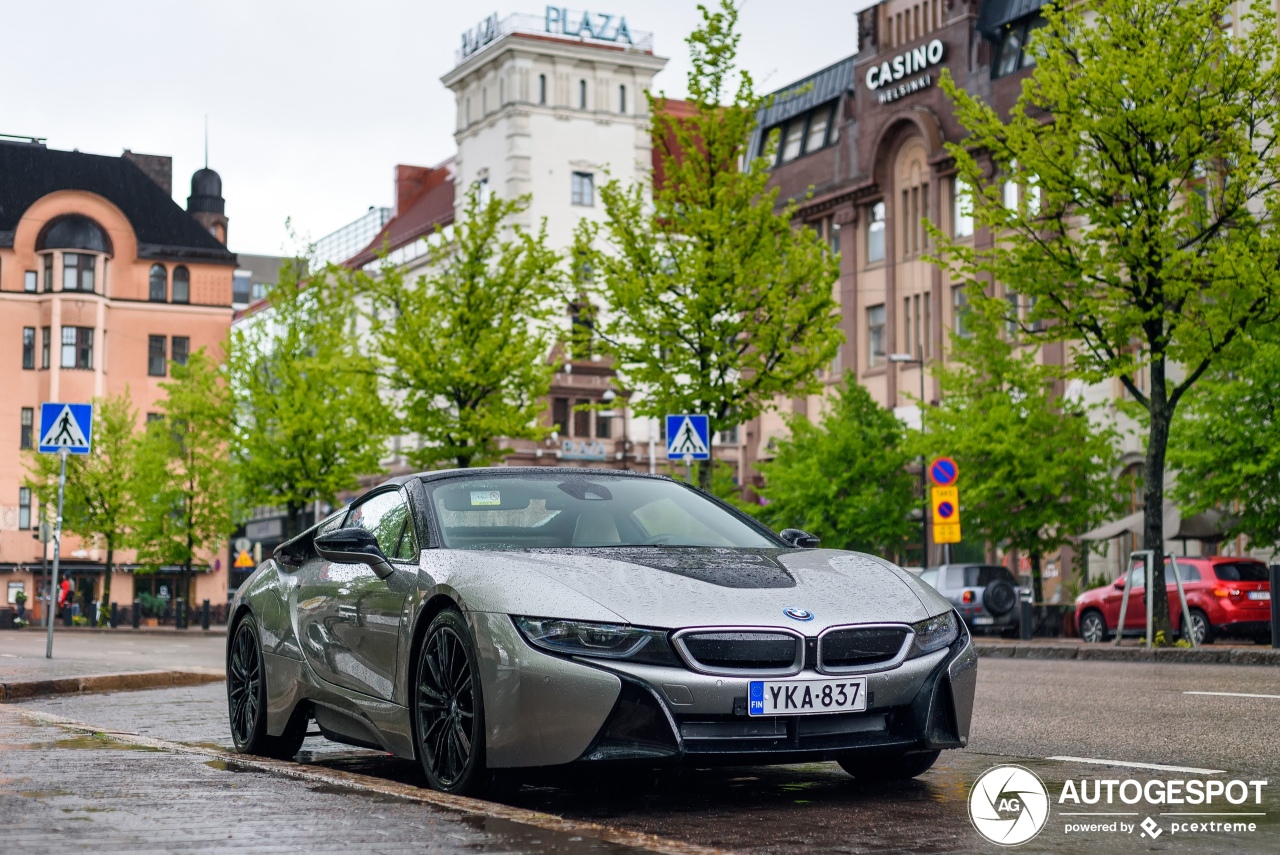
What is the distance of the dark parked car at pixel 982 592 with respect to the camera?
1436 inches

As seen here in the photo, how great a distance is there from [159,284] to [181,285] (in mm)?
1004

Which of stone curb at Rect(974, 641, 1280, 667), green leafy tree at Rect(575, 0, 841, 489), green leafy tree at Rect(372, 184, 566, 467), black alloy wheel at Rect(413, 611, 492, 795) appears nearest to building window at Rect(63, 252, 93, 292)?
green leafy tree at Rect(372, 184, 566, 467)

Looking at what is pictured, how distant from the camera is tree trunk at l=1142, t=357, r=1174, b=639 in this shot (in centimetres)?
2455

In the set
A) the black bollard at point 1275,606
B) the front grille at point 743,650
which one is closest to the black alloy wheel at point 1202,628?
the black bollard at point 1275,606

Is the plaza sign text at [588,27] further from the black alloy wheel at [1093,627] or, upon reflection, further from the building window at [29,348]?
the black alloy wheel at [1093,627]

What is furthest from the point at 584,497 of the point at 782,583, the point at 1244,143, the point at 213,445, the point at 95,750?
the point at 213,445

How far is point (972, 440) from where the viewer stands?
40.9 metres

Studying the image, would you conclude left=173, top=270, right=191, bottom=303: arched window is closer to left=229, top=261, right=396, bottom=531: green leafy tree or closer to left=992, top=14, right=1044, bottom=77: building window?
left=229, top=261, right=396, bottom=531: green leafy tree

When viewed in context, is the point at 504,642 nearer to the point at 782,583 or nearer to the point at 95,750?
the point at 782,583

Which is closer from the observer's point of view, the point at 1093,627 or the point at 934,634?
the point at 934,634

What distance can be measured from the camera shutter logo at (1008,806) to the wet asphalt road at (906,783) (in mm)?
55

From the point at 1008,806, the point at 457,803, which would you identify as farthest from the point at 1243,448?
the point at 457,803

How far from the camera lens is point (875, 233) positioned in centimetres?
5859

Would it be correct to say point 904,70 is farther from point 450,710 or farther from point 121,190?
point 450,710
